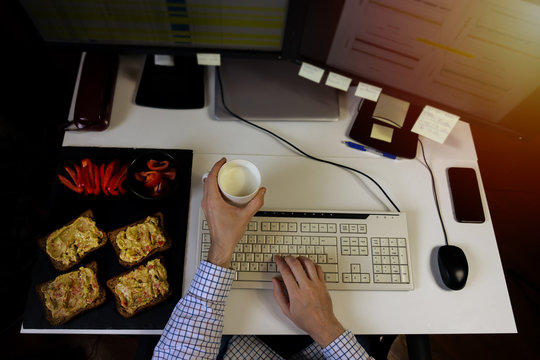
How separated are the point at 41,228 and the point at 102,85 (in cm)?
76

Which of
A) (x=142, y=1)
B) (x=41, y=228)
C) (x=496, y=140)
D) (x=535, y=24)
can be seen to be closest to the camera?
(x=535, y=24)

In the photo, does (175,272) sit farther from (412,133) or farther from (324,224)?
(412,133)

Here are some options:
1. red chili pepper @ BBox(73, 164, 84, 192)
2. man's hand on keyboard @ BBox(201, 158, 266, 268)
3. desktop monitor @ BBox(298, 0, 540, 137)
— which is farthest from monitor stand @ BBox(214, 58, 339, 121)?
red chili pepper @ BBox(73, 164, 84, 192)

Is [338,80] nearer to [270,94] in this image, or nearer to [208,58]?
[270,94]

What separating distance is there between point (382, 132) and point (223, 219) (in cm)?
48

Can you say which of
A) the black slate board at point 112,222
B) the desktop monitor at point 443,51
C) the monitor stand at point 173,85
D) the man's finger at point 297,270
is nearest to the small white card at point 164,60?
the monitor stand at point 173,85

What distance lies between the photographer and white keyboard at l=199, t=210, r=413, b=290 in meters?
0.84

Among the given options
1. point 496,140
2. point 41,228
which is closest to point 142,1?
point 41,228

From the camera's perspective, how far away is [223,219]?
785 millimetres

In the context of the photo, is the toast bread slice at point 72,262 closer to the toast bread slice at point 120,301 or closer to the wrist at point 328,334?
the toast bread slice at point 120,301

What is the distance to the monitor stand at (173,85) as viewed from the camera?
100cm

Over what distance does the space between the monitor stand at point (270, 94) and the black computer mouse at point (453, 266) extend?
42 centimetres

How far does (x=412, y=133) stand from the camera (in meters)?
0.98

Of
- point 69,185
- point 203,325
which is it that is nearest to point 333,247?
point 203,325
